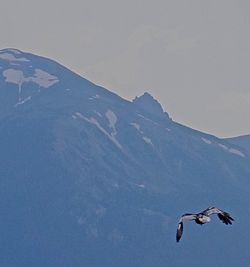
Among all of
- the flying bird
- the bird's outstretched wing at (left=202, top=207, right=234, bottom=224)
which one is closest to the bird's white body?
the flying bird

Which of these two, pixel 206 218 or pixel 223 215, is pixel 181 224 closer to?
pixel 206 218

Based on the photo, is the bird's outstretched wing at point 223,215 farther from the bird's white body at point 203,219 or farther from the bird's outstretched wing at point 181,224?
the bird's outstretched wing at point 181,224

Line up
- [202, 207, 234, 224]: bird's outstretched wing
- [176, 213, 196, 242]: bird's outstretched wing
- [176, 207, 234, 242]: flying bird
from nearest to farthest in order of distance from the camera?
1. [202, 207, 234, 224]: bird's outstretched wing
2. [176, 207, 234, 242]: flying bird
3. [176, 213, 196, 242]: bird's outstretched wing

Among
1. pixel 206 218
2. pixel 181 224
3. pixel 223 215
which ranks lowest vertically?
pixel 181 224

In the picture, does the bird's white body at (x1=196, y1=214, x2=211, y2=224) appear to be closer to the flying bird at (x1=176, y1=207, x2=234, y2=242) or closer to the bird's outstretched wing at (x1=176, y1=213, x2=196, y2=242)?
the flying bird at (x1=176, y1=207, x2=234, y2=242)

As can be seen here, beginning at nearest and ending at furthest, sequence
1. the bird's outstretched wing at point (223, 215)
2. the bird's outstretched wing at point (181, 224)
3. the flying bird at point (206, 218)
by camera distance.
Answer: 1. the bird's outstretched wing at point (223, 215)
2. the flying bird at point (206, 218)
3. the bird's outstretched wing at point (181, 224)

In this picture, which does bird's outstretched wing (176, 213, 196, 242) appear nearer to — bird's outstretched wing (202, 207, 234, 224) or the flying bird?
the flying bird

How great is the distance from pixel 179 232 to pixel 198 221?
953mm

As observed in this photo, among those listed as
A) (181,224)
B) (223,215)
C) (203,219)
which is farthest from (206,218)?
(181,224)

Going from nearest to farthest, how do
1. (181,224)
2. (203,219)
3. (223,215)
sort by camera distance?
(181,224) < (223,215) < (203,219)

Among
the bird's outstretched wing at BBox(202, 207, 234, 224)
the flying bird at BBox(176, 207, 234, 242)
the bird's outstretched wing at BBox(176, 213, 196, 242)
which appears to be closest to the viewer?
the bird's outstretched wing at BBox(202, 207, 234, 224)

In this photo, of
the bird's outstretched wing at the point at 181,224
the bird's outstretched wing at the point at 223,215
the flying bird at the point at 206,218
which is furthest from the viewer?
the bird's outstretched wing at the point at 181,224

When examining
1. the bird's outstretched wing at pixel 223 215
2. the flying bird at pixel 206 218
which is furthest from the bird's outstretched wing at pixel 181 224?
the bird's outstretched wing at pixel 223 215

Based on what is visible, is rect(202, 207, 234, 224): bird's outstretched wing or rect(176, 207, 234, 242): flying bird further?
rect(176, 207, 234, 242): flying bird
